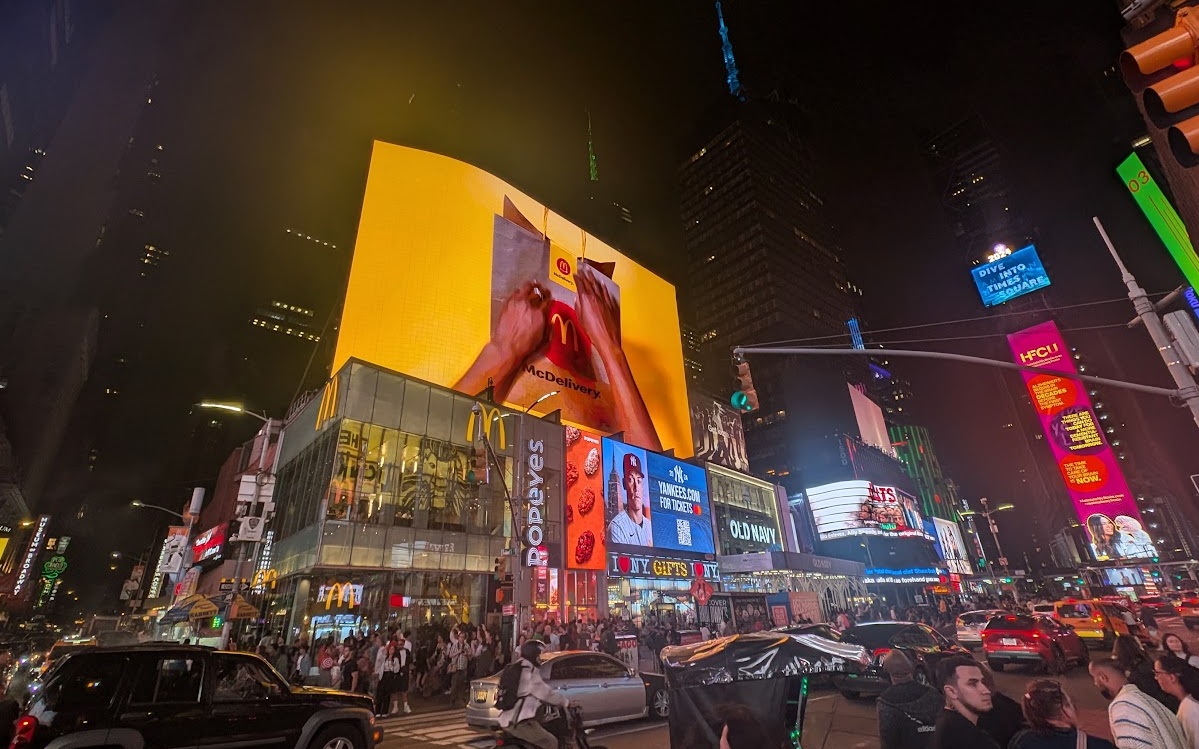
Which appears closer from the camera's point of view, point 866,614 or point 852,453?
point 866,614

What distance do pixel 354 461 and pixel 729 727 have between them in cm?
2409

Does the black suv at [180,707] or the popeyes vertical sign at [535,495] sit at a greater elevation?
the popeyes vertical sign at [535,495]

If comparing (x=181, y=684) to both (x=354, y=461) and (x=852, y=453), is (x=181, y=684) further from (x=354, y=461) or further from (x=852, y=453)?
(x=852, y=453)

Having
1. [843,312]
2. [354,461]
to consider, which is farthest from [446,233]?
[843,312]

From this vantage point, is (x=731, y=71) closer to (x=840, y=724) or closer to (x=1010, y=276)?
(x=1010, y=276)

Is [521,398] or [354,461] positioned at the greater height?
[521,398]

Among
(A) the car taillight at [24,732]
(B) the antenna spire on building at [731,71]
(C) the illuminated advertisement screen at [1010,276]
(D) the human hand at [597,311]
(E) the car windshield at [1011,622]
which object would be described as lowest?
(E) the car windshield at [1011,622]

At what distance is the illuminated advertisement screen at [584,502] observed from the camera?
3127cm

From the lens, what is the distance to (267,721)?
7.04m

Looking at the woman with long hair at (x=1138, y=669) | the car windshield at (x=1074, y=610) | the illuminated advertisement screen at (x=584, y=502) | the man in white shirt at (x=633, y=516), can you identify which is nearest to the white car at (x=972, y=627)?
the car windshield at (x=1074, y=610)

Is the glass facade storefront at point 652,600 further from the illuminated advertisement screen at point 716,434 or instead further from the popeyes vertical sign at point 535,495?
the illuminated advertisement screen at point 716,434

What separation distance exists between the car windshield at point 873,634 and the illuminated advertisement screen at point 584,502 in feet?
65.1

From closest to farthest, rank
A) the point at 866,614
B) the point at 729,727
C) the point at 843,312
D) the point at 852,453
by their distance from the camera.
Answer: the point at 729,727 < the point at 866,614 < the point at 852,453 < the point at 843,312

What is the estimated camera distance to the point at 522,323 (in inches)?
1561
